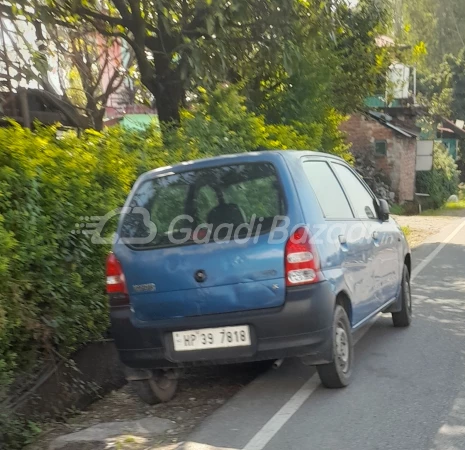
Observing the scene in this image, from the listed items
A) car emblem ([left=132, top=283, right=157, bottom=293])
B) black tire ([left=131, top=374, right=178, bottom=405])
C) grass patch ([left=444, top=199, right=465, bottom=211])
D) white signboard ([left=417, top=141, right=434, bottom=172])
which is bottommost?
grass patch ([left=444, top=199, right=465, bottom=211])

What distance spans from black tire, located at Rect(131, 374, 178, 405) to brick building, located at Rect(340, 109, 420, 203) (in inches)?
1074

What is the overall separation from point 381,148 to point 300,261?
2839 centimetres

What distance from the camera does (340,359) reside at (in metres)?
6.04

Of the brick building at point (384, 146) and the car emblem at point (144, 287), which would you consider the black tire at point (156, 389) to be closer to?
the car emblem at point (144, 287)

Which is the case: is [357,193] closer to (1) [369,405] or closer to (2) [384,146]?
(1) [369,405]

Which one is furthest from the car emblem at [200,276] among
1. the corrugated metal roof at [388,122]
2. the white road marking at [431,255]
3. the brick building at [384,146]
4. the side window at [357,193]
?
the corrugated metal roof at [388,122]

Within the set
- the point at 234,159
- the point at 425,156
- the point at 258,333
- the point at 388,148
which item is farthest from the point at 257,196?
the point at 388,148

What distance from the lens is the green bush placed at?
1399 inches

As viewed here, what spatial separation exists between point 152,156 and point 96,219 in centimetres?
250

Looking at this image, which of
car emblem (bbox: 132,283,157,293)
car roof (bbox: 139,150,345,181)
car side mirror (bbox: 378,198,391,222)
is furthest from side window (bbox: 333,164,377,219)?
car emblem (bbox: 132,283,157,293)

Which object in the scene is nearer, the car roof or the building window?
the car roof

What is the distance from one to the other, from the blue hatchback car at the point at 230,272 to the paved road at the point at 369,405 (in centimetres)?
33

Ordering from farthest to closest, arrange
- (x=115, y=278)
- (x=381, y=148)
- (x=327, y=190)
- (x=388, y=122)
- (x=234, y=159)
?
(x=388, y=122)
(x=381, y=148)
(x=327, y=190)
(x=234, y=159)
(x=115, y=278)

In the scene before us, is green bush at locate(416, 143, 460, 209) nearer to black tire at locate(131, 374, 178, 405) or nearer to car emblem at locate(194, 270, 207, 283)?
black tire at locate(131, 374, 178, 405)
